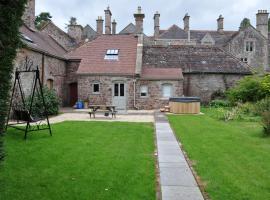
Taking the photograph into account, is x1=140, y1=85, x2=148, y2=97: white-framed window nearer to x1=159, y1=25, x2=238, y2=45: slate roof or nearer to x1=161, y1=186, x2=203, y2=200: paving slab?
x1=161, y1=186, x2=203, y2=200: paving slab

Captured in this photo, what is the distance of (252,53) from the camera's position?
4353cm

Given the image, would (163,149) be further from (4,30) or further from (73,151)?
(4,30)

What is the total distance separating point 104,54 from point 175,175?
21.3 m

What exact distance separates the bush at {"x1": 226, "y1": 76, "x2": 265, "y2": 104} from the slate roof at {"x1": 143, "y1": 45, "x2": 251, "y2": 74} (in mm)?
5116

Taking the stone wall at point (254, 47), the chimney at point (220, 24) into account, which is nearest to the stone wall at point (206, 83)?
the stone wall at point (254, 47)

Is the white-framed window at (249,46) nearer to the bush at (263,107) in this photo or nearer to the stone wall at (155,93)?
the stone wall at (155,93)

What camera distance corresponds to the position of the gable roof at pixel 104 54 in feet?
82.7

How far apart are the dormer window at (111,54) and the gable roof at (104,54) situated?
0.25m

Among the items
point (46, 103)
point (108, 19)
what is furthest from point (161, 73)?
point (108, 19)

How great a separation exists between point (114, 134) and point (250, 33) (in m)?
36.4

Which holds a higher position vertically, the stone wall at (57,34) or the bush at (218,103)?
the stone wall at (57,34)

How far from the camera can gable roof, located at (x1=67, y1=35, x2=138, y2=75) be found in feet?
82.7

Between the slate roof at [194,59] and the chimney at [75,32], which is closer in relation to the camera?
the slate roof at [194,59]

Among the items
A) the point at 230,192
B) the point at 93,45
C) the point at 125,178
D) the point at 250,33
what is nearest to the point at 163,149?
the point at 125,178
